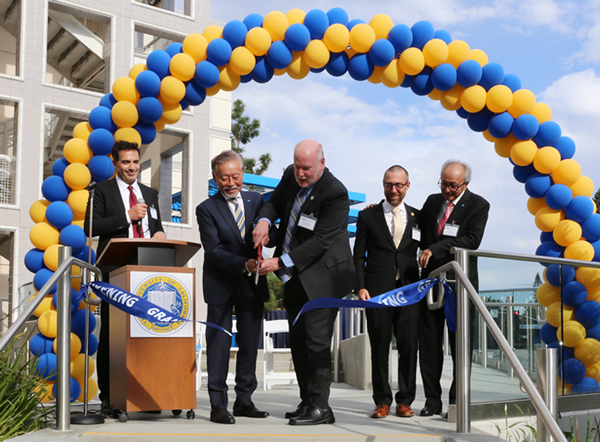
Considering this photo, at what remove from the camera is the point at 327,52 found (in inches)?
233

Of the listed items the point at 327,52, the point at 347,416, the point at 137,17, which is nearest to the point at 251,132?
the point at 137,17

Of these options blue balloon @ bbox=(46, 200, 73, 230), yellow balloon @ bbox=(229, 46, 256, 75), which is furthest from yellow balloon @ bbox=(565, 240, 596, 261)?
blue balloon @ bbox=(46, 200, 73, 230)

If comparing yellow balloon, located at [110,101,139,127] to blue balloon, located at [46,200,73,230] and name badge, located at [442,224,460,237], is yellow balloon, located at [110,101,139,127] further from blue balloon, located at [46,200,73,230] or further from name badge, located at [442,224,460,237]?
name badge, located at [442,224,460,237]

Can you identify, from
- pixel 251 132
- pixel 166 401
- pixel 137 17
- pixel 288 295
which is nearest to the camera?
pixel 166 401

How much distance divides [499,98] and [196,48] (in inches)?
112

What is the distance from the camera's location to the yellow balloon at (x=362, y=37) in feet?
19.4

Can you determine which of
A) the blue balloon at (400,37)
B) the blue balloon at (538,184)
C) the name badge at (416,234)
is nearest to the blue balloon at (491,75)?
the blue balloon at (400,37)

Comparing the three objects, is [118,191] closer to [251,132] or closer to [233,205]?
[233,205]

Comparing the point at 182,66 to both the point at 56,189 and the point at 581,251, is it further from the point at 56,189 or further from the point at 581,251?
the point at 581,251

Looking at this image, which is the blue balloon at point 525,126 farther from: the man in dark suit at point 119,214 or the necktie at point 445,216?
the man in dark suit at point 119,214

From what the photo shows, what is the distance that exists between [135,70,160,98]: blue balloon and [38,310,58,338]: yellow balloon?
6.94ft

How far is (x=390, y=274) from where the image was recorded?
477cm

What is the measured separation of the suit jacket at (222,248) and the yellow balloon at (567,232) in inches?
128

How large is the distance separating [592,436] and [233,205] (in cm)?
347
